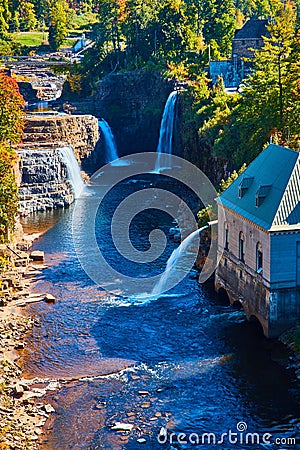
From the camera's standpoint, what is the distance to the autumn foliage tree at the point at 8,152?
71.3 metres

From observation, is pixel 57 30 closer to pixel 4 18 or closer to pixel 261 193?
pixel 4 18

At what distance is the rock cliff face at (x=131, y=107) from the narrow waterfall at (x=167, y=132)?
6522 mm

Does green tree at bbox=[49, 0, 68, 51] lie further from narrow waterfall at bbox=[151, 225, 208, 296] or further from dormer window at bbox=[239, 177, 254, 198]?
dormer window at bbox=[239, 177, 254, 198]

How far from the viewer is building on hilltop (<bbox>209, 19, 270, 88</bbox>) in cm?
11681

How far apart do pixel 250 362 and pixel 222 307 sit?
31.1ft

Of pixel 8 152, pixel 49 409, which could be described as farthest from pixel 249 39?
pixel 49 409

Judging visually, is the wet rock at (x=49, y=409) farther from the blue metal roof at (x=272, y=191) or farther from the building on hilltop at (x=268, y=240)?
the blue metal roof at (x=272, y=191)

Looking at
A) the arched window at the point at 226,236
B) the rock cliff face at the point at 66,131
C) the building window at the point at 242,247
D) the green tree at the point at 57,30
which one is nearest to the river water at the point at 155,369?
the building window at the point at 242,247

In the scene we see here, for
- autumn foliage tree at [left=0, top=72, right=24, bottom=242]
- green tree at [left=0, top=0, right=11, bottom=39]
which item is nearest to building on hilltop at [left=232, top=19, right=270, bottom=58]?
autumn foliage tree at [left=0, top=72, right=24, bottom=242]

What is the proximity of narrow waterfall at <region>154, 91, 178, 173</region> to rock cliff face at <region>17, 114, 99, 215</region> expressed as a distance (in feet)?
40.5

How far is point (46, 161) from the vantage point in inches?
3878

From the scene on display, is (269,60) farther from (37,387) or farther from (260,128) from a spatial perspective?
(37,387)

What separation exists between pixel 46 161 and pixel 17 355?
48.1 meters

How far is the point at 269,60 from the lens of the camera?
266 ft
